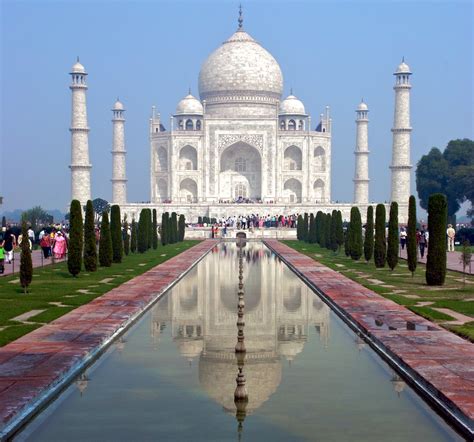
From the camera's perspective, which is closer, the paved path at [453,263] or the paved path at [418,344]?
the paved path at [418,344]

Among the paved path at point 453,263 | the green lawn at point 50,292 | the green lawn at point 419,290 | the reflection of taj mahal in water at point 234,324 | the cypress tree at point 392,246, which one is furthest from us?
the paved path at point 453,263

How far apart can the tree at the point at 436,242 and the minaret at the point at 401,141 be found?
108ft

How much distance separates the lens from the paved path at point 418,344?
6062 millimetres

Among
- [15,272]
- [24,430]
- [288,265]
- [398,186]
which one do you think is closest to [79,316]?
[24,430]

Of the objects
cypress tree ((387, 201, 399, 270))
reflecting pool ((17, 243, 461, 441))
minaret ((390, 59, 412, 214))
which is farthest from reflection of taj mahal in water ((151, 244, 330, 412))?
minaret ((390, 59, 412, 214))

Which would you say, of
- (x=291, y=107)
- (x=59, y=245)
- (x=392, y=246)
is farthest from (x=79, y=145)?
(x=392, y=246)

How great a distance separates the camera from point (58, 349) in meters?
7.69

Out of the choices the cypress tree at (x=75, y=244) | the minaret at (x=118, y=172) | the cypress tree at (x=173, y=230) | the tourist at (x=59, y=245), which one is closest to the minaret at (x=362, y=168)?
the minaret at (x=118, y=172)

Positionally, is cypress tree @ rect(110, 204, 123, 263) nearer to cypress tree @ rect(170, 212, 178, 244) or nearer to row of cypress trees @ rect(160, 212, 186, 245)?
row of cypress trees @ rect(160, 212, 186, 245)

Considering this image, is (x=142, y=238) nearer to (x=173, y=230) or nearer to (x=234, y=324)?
(x=173, y=230)

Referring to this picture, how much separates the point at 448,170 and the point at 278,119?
10289mm

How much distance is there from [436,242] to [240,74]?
3891 cm

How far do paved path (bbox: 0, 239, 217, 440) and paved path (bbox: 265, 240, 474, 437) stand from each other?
247cm

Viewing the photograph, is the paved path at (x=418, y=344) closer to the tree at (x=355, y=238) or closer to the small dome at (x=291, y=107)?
the tree at (x=355, y=238)
